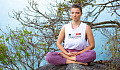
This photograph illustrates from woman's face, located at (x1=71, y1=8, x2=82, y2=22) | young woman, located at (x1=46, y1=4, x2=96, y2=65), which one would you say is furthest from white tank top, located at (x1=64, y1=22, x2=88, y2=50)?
woman's face, located at (x1=71, y1=8, x2=82, y2=22)

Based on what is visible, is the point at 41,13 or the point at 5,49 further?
the point at 41,13

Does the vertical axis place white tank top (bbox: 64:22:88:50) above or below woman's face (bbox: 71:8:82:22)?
below

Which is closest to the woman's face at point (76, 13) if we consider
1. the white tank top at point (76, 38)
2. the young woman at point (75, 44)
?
the young woman at point (75, 44)

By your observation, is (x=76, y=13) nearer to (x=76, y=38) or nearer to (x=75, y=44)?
(x=76, y=38)

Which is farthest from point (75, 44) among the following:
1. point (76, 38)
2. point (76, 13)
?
point (76, 13)

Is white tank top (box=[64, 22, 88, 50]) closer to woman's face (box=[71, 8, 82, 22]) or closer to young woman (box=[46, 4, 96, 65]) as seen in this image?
young woman (box=[46, 4, 96, 65])

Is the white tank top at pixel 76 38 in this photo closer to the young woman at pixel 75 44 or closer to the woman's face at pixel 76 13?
the young woman at pixel 75 44

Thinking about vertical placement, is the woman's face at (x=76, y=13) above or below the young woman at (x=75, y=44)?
above

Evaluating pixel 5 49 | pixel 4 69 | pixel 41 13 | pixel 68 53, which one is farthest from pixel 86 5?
pixel 4 69

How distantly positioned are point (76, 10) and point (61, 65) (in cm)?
124

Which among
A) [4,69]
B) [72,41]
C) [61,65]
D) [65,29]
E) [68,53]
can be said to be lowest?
[4,69]

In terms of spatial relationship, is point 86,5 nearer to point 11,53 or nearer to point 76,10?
point 76,10

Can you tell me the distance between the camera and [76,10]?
3.51 meters

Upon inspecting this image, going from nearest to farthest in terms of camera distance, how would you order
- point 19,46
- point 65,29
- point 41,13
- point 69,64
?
point 69,64 < point 65,29 < point 19,46 < point 41,13
